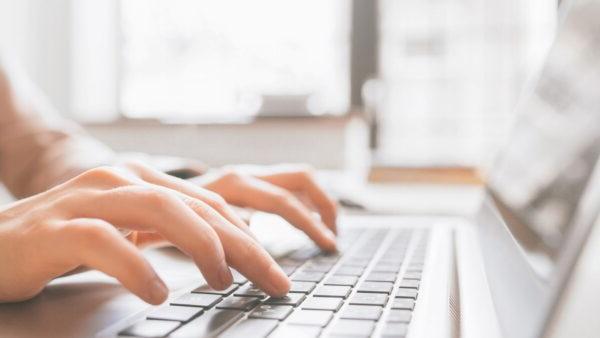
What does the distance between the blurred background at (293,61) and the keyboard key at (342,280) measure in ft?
7.41

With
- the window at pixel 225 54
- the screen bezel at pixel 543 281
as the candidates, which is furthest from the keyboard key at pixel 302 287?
the window at pixel 225 54

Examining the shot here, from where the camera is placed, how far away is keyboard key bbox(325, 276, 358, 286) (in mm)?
404

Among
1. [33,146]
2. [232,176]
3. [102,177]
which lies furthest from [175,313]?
[33,146]

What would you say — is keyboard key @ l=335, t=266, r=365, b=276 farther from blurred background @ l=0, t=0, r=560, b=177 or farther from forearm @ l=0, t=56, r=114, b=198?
blurred background @ l=0, t=0, r=560, b=177

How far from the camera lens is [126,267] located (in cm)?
32

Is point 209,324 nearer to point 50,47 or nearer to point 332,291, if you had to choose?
point 332,291

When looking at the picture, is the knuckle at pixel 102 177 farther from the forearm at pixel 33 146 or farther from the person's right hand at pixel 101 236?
the forearm at pixel 33 146

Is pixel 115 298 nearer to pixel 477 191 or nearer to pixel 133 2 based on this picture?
pixel 477 191

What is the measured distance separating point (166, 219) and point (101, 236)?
4cm

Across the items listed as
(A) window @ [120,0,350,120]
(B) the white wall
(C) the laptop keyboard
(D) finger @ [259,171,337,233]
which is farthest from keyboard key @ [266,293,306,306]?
(B) the white wall

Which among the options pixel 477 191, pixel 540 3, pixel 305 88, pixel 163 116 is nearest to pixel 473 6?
pixel 540 3

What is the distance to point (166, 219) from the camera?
36 centimetres

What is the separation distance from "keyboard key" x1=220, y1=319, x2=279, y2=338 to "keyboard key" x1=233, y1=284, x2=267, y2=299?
0.18ft

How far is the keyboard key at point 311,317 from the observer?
298 mm
